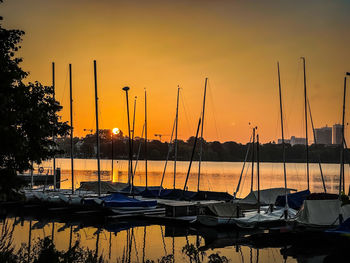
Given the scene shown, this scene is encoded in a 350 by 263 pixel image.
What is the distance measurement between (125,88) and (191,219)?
60.2 ft

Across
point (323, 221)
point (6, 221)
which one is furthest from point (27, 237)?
point (323, 221)

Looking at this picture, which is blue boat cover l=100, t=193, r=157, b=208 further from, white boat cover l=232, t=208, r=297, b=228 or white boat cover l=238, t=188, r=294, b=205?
white boat cover l=232, t=208, r=297, b=228

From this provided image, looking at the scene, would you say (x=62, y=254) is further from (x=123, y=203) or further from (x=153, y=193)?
(x=153, y=193)

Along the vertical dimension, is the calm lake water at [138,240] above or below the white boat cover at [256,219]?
below

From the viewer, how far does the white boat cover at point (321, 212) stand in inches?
1040

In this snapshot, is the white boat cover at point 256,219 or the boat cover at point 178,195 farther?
the boat cover at point 178,195

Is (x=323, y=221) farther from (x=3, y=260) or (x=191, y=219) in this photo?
(x=3, y=260)

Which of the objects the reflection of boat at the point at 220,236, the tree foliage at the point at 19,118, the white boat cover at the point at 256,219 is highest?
the tree foliage at the point at 19,118

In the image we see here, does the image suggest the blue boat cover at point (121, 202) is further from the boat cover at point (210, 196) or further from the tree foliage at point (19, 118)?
the tree foliage at point (19, 118)

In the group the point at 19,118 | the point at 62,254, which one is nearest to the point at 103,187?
the point at 62,254

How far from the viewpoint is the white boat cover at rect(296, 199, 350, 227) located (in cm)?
2641

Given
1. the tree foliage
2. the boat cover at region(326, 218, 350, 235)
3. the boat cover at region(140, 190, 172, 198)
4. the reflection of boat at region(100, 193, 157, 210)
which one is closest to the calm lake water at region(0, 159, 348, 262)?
the reflection of boat at region(100, 193, 157, 210)

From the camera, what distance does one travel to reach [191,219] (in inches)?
1299

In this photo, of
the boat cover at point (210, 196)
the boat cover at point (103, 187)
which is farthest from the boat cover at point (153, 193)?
the boat cover at point (210, 196)
